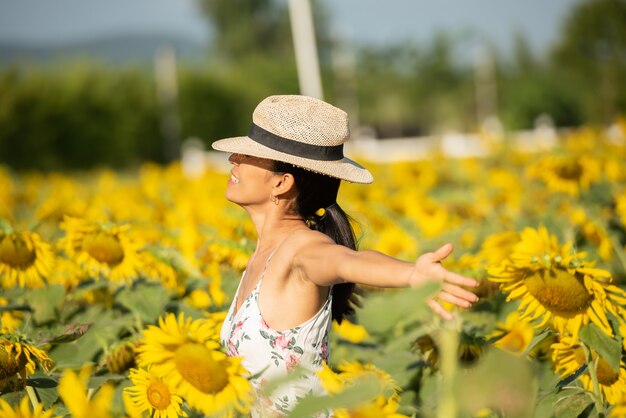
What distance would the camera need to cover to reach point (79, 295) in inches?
118

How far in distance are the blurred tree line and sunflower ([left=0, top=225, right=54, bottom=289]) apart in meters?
15.2

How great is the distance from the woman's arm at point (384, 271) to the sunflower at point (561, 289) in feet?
1.42

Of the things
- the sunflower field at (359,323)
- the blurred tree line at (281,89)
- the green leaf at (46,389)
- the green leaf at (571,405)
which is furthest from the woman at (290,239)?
the blurred tree line at (281,89)

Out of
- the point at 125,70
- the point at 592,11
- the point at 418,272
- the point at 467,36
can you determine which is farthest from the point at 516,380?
the point at 467,36

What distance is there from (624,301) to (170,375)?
0.99 m

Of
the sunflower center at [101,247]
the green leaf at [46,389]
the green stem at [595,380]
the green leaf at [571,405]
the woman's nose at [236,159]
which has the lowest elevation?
the green leaf at [571,405]

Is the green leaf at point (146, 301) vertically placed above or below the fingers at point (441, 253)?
below

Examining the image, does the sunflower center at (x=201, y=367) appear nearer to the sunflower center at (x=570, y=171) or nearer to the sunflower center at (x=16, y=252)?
the sunflower center at (x=16, y=252)

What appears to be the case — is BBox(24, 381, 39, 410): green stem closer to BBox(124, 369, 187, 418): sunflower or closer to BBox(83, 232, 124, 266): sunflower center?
BBox(124, 369, 187, 418): sunflower

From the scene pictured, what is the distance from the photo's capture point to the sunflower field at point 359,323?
53.5 inches

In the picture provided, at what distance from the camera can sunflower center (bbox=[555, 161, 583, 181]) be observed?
447 cm

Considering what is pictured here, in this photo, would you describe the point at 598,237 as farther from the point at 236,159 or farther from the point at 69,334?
the point at 69,334

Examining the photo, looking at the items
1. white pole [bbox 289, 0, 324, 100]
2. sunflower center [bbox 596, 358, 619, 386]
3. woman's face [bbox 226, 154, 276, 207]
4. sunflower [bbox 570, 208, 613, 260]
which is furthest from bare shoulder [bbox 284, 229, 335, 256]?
white pole [bbox 289, 0, 324, 100]

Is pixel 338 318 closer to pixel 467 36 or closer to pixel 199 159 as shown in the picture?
pixel 199 159
